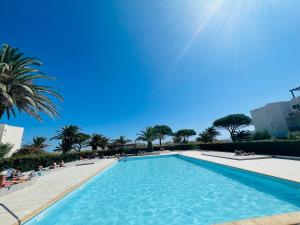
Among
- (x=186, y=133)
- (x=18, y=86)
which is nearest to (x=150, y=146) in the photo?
(x=18, y=86)

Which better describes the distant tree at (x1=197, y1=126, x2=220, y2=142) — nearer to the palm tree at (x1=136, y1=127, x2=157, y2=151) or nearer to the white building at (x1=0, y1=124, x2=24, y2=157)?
the palm tree at (x1=136, y1=127, x2=157, y2=151)

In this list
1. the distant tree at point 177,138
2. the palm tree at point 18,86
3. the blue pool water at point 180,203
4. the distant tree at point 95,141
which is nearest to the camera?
the blue pool water at point 180,203

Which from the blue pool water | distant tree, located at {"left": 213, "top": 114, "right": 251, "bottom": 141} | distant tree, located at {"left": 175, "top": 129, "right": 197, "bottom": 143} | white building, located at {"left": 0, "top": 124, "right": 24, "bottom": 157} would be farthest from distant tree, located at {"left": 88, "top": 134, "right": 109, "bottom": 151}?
distant tree, located at {"left": 213, "top": 114, "right": 251, "bottom": 141}

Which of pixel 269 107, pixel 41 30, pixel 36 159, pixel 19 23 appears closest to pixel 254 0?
pixel 41 30

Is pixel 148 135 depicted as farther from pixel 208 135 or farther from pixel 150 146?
pixel 208 135

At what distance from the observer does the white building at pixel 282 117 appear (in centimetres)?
4319

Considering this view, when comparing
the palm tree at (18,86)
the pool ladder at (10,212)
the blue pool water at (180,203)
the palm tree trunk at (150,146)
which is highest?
the palm tree at (18,86)

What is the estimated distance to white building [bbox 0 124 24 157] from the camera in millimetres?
28422

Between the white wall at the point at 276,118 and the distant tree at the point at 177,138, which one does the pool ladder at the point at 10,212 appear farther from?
the distant tree at the point at 177,138

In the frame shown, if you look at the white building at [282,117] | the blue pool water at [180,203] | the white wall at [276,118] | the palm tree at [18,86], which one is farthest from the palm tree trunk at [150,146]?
the white building at [282,117]

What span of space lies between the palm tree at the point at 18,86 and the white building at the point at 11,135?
712 inches

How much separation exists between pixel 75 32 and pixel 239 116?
5543 cm

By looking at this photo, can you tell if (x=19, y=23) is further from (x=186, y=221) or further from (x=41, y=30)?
(x=186, y=221)

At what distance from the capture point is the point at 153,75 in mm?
23078
